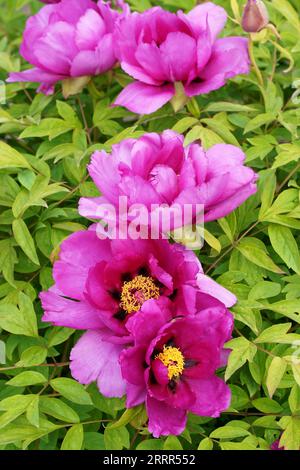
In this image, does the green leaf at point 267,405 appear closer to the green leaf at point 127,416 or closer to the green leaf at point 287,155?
the green leaf at point 127,416

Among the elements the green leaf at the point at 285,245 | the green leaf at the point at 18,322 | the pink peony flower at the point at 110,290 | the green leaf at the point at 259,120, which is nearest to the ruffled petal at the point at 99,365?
the pink peony flower at the point at 110,290

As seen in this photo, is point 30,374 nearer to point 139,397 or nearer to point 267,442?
point 139,397

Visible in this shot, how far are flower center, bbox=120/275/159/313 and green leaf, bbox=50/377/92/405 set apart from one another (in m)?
0.11

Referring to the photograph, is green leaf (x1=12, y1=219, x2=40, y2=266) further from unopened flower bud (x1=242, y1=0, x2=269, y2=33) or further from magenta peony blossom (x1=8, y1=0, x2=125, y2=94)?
unopened flower bud (x1=242, y1=0, x2=269, y2=33)

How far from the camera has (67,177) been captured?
0.97 m

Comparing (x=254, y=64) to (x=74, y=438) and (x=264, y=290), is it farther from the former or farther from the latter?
(x=74, y=438)

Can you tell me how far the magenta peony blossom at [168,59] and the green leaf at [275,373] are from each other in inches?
13.4

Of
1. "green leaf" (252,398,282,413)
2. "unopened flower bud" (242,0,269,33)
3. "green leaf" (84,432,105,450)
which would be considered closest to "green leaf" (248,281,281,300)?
"green leaf" (252,398,282,413)

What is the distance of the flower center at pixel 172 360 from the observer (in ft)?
2.41

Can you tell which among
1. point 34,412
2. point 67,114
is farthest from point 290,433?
point 67,114

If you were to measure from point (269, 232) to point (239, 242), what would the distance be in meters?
0.04

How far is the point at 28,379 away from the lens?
2.71ft

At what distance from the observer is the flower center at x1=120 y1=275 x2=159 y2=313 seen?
0.76 meters

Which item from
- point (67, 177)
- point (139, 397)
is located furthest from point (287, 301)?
point (67, 177)
